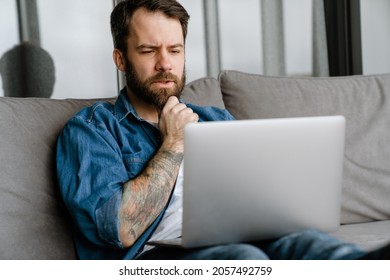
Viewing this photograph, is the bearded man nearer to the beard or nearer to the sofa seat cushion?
the beard

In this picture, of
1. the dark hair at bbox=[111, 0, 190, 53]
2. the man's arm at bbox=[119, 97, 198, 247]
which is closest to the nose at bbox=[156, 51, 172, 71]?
the dark hair at bbox=[111, 0, 190, 53]

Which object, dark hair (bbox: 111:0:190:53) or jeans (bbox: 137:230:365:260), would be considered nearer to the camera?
jeans (bbox: 137:230:365:260)

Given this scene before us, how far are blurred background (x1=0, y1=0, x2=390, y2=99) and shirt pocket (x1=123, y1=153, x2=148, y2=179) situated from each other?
98cm

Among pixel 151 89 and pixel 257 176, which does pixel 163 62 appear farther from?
pixel 257 176

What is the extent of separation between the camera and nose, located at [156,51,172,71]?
1706mm

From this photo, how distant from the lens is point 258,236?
1.13m

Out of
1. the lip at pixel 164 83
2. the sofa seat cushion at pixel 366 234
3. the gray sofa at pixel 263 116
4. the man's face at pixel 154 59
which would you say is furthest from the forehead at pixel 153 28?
the sofa seat cushion at pixel 366 234

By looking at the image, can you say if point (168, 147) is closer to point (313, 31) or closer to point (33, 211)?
point (33, 211)

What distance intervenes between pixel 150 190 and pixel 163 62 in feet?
1.49

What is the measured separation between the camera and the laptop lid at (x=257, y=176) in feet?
3.30

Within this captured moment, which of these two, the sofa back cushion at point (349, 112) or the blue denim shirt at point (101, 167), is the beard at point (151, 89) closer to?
the blue denim shirt at point (101, 167)

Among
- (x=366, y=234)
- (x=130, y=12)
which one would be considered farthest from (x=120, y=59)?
(x=366, y=234)

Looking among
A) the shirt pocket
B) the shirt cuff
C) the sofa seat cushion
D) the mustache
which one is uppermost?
the mustache
